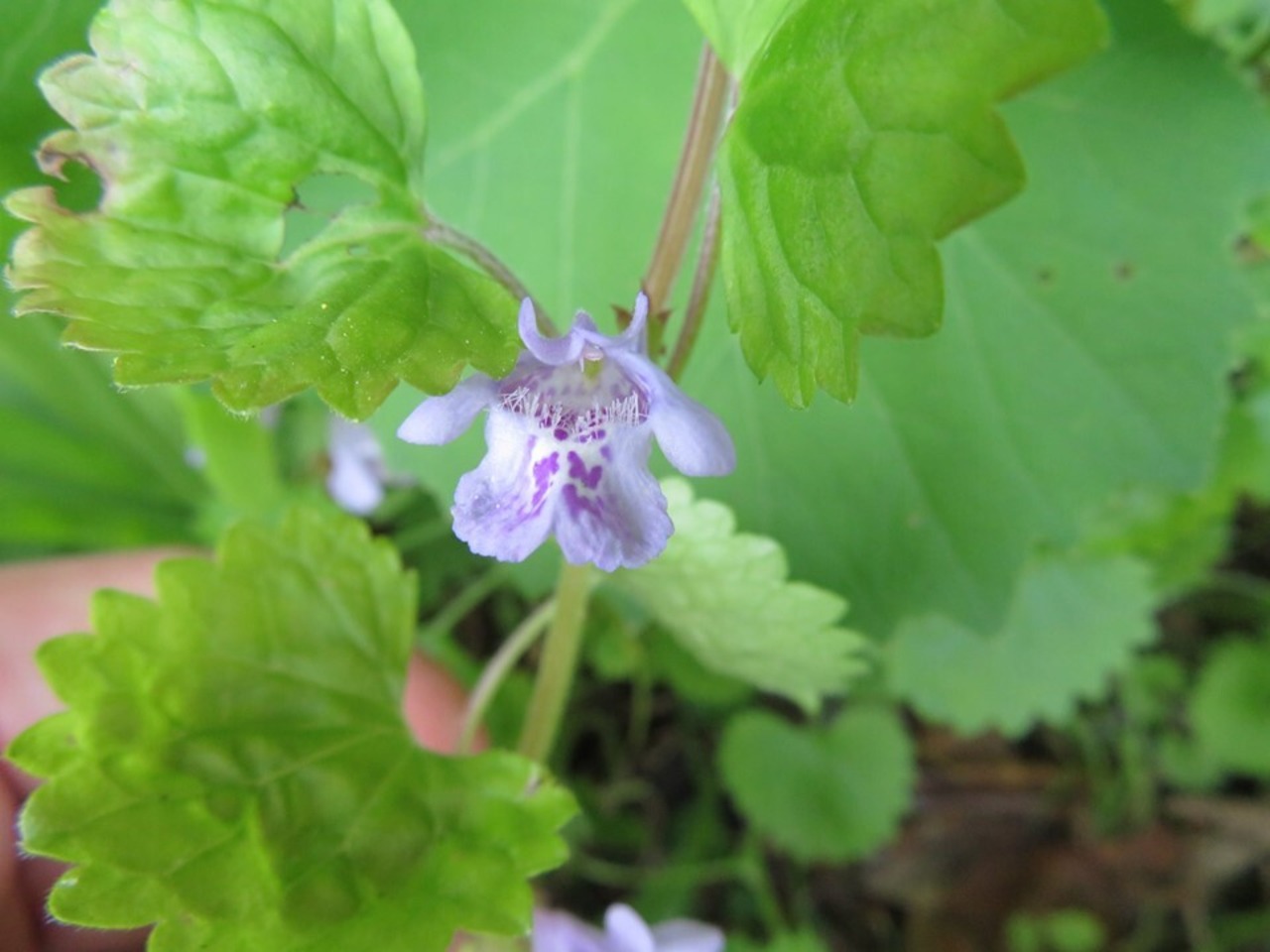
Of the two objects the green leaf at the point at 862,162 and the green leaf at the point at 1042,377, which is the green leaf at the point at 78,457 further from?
the green leaf at the point at 862,162

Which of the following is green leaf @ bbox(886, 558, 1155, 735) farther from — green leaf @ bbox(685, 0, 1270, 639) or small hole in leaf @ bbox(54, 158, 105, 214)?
small hole in leaf @ bbox(54, 158, 105, 214)

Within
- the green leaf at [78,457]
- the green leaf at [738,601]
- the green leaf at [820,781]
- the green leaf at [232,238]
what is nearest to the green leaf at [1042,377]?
the green leaf at [738,601]

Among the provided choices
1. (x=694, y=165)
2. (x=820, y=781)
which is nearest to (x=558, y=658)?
(x=694, y=165)

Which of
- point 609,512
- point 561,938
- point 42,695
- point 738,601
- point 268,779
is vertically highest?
point 609,512

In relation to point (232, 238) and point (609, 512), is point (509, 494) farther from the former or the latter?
point (232, 238)

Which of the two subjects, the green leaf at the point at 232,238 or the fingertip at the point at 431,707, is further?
the fingertip at the point at 431,707

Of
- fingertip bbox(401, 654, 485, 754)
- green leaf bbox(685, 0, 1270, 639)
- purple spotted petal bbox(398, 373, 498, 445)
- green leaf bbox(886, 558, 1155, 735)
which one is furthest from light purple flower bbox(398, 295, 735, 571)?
green leaf bbox(886, 558, 1155, 735)
